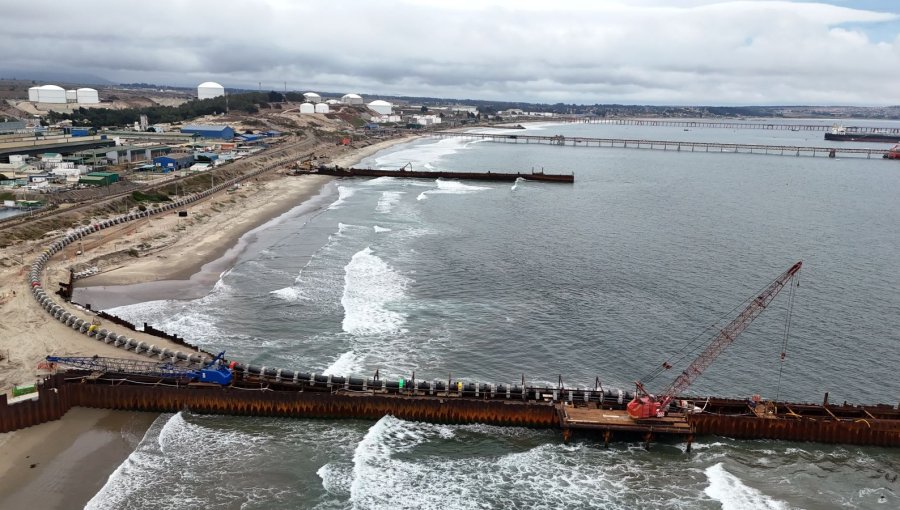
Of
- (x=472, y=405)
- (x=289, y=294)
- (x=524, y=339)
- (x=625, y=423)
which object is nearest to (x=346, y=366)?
(x=472, y=405)

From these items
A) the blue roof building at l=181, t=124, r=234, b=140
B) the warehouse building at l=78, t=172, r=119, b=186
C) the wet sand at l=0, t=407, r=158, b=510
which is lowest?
the wet sand at l=0, t=407, r=158, b=510

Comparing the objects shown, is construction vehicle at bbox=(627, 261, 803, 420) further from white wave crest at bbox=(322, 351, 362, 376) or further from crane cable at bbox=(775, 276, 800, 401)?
white wave crest at bbox=(322, 351, 362, 376)

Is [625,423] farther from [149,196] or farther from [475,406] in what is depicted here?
[149,196]

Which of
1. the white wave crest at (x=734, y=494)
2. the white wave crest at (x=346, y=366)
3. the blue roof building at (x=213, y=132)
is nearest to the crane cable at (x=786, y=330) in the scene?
the white wave crest at (x=734, y=494)

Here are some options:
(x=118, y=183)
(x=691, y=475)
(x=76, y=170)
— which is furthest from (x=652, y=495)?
(x=76, y=170)

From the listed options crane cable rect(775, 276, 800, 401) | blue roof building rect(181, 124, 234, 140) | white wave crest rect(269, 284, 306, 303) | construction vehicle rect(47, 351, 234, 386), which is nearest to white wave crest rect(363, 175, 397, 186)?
blue roof building rect(181, 124, 234, 140)

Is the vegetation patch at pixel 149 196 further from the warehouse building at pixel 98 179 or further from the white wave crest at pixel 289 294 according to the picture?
the white wave crest at pixel 289 294
